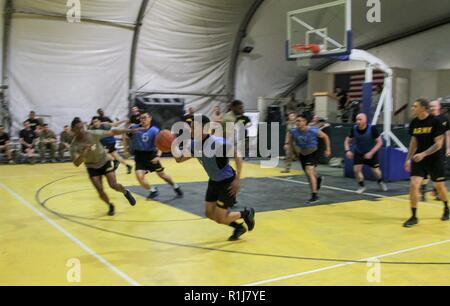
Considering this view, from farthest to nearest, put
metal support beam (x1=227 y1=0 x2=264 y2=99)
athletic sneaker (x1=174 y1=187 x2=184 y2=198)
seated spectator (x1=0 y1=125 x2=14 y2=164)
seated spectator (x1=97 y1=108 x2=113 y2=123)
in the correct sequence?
metal support beam (x1=227 y1=0 x2=264 y2=99) < seated spectator (x1=0 y1=125 x2=14 y2=164) < seated spectator (x1=97 y1=108 x2=113 y2=123) < athletic sneaker (x1=174 y1=187 x2=184 y2=198)

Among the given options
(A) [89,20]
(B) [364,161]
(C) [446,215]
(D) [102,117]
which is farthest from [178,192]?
(A) [89,20]

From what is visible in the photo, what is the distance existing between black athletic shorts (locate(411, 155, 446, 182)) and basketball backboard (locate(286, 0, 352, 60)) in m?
4.50

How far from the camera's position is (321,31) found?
12242 mm

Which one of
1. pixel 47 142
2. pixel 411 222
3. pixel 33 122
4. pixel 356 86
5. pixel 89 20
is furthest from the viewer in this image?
pixel 356 86

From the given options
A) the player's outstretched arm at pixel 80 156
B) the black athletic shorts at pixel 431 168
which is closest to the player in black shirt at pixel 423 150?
the black athletic shorts at pixel 431 168

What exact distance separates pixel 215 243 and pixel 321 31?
25.6ft

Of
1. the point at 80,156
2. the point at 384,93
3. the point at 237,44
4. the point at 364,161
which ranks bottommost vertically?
the point at 364,161

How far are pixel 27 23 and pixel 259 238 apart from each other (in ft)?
47.4

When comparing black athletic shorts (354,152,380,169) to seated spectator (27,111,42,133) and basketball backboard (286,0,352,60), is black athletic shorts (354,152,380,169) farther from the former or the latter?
seated spectator (27,111,42,133)

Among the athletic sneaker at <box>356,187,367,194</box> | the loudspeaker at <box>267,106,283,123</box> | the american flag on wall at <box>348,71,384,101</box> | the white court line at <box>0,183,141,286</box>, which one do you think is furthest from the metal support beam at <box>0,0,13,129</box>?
the american flag on wall at <box>348,71,384,101</box>

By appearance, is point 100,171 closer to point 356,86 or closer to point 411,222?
point 411,222

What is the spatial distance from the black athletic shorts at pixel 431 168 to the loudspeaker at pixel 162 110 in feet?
43.9

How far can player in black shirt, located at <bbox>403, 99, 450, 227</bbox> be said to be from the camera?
709 cm
